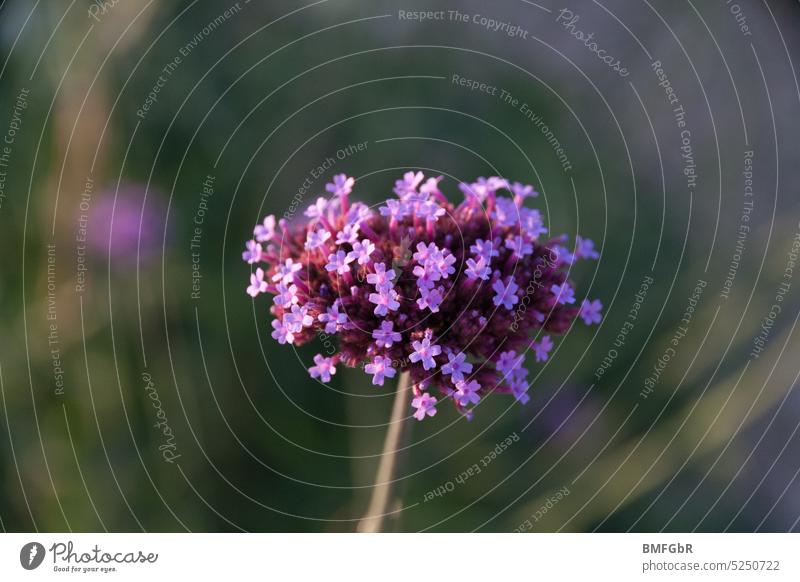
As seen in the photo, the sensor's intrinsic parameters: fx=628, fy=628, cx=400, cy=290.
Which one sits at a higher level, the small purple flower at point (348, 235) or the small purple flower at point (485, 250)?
the small purple flower at point (348, 235)

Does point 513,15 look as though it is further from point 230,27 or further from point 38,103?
point 38,103

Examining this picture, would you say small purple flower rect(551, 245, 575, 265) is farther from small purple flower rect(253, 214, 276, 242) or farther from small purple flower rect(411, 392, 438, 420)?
small purple flower rect(253, 214, 276, 242)

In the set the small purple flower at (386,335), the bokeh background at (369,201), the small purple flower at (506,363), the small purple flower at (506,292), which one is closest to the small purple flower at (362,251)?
the small purple flower at (386,335)

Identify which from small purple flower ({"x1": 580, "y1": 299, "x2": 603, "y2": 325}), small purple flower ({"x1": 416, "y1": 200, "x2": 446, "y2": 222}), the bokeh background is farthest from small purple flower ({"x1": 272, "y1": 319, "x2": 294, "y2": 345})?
small purple flower ({"x1": 580, "y1": 299, "x2": 603, "y2": 325})

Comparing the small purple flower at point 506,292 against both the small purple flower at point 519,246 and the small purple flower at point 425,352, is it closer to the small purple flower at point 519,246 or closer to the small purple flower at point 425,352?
the small purple flower at point 519,246

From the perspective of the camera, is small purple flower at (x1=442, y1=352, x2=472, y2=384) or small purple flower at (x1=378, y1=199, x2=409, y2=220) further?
small purple flower at (x1=378, y1=199, x2=409, y2=220)

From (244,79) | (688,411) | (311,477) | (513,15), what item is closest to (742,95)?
(513,15)
